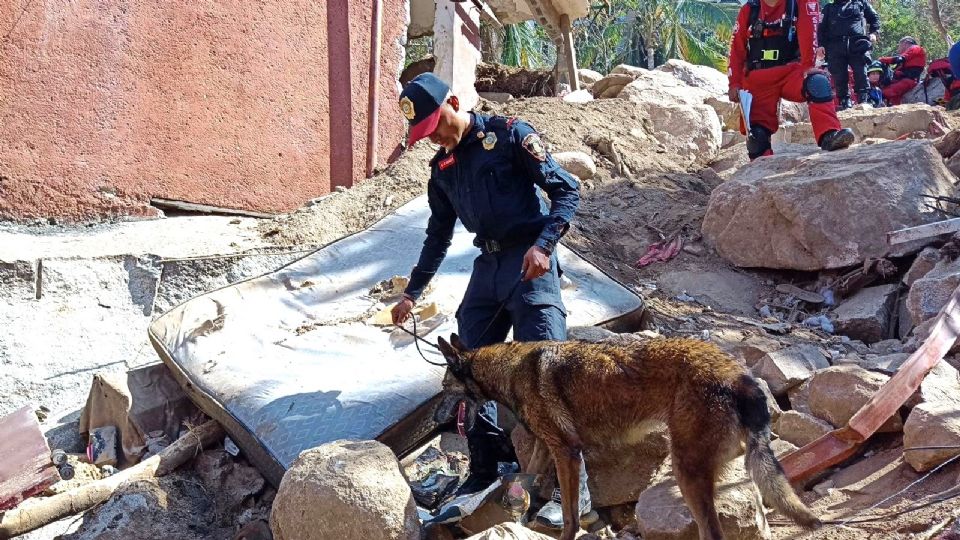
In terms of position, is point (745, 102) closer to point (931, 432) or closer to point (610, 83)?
point (610, 83)

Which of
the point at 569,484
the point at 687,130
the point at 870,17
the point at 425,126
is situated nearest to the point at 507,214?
the point at 425,126

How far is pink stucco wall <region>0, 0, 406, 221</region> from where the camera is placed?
6535 millimetres

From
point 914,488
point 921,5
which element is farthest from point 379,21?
point 921,5

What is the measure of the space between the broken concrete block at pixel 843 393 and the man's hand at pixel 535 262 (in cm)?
156

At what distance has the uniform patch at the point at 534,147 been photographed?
13.2ft

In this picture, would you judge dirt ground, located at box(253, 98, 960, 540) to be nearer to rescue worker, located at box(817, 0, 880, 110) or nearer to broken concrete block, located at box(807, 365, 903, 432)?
broken concrete block, located at box(807, 365, 903, 432)

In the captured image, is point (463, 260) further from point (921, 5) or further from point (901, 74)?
point (921, 5)

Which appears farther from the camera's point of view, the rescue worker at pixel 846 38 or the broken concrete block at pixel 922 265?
the rescue worker at pixel 846 38

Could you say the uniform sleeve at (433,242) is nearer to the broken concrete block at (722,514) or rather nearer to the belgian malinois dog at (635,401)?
the belgian malinois dog at (635,401)

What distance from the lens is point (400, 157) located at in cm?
845

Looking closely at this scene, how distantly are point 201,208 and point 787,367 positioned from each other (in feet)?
16.6

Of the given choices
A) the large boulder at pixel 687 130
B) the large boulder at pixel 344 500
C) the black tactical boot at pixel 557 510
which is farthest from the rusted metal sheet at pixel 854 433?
the large boulder at pixel 687 130

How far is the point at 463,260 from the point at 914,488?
317 centimetres

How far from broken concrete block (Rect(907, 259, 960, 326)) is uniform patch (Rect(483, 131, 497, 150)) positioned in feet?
10.0
